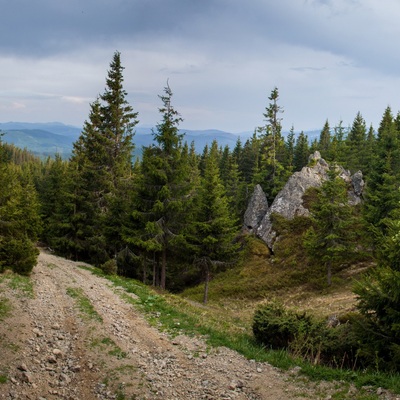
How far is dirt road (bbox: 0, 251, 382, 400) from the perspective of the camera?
29.4 ft

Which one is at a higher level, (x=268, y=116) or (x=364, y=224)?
(x=268, y=116)

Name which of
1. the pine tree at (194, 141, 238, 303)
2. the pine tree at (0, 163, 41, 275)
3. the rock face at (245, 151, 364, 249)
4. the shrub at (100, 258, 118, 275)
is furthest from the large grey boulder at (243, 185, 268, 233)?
the pine tree at (0, 163, 41, 275)

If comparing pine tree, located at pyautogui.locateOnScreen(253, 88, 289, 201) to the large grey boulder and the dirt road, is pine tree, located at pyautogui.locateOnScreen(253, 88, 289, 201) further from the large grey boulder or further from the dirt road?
the dirt road

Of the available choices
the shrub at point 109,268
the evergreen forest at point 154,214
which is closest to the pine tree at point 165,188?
the evergreen forest at point 154,214

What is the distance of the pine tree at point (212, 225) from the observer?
28547 millimetres

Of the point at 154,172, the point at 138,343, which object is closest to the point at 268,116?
the point at 154,172

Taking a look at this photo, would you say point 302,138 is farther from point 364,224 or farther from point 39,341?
point 39,341

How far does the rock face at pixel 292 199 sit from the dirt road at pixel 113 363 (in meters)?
30.5

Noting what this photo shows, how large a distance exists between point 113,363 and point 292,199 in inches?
1439

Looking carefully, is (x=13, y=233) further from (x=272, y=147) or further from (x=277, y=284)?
(x=272, y=147)

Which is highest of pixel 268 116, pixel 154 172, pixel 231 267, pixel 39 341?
pixel 268 116

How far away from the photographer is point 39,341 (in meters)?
11.2

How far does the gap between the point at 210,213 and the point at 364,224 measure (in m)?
14.9

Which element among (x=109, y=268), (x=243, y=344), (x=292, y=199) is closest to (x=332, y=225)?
(x=292, y=199)
